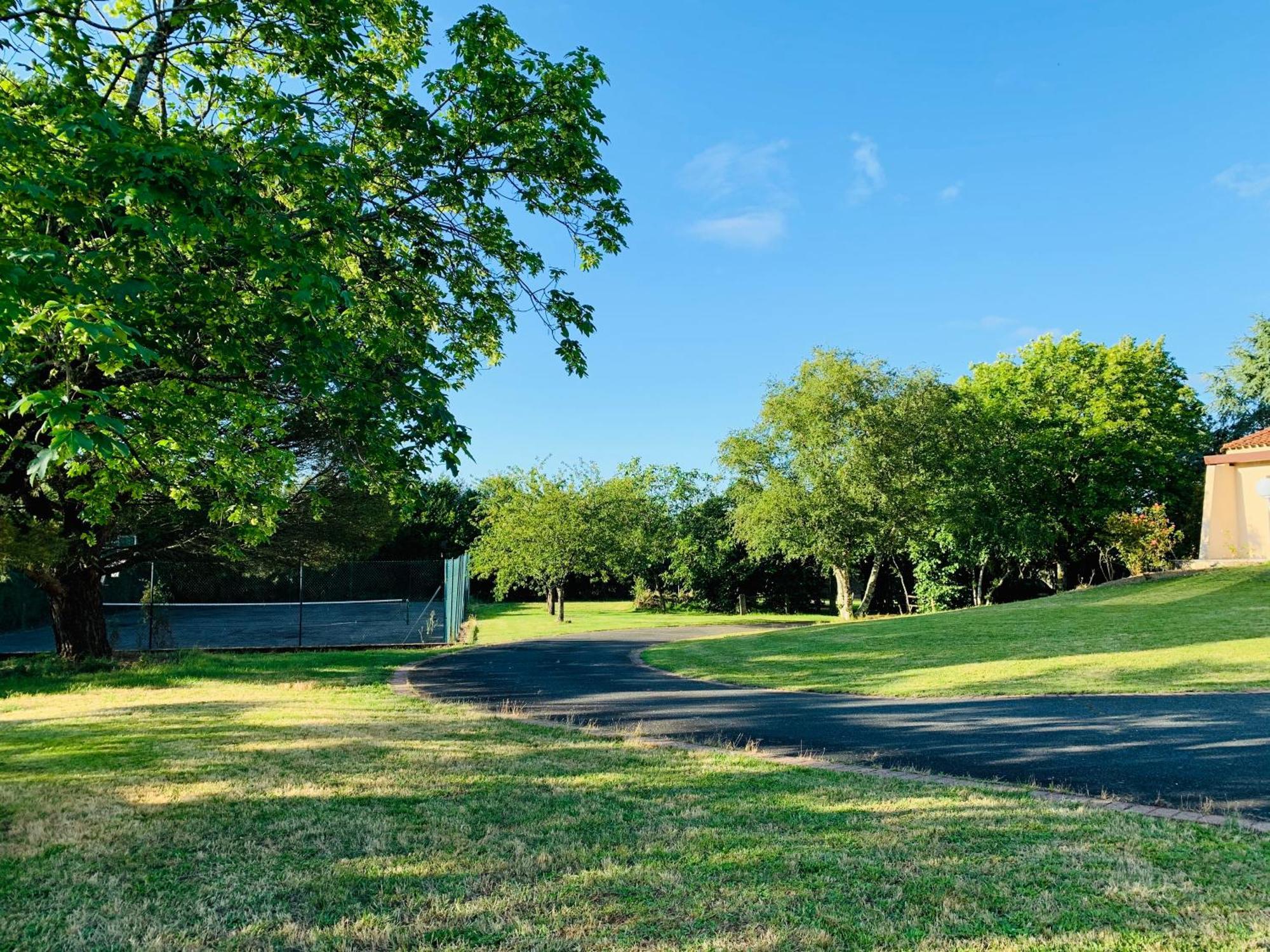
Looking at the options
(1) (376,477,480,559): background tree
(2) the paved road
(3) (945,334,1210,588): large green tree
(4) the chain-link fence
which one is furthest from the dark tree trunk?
(1) (376,477,480,559): background tree

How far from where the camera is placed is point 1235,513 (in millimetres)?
24703

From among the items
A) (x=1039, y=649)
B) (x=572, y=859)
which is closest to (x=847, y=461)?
(x=1039, y=649)

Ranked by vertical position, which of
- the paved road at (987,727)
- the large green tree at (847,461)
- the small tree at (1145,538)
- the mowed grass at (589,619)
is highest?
the large green tree at (847,461)

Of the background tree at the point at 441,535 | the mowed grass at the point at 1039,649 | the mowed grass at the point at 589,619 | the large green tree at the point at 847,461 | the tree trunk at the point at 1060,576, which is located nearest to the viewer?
the mowed grass at the point at 1039,649

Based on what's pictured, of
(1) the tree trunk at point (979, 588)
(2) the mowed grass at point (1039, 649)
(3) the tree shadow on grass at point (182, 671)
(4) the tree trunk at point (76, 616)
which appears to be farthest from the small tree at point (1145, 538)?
(4) the tree trunk at point (76, 616)

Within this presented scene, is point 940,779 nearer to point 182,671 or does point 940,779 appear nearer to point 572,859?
point 572,859

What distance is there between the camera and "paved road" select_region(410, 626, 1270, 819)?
18.8 feet

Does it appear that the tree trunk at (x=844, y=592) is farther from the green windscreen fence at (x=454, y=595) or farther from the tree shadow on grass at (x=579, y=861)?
the tree shadow on grass at (x=579, y=861)

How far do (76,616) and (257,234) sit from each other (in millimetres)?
14326

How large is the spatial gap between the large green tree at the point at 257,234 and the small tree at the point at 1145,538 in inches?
1007

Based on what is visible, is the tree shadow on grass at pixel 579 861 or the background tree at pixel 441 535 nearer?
the tree shadow on grass at pixel 579 861

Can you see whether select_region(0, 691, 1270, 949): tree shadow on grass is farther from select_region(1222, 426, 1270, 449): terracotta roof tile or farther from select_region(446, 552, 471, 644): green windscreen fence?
select_region(1222, 426, 1270, 449): terracotta roof tile

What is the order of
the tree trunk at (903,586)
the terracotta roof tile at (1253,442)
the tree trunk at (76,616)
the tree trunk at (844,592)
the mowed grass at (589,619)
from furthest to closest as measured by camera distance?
1. the tree trunk at (903,586)
2. the tree trunk at (844,592)
3. the mowed grass at (589,619)
4. the terracotta roof tile at (1253,442)
5. the tree trunk at (76,616)

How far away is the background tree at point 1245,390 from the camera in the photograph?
109 ft
